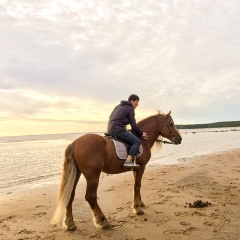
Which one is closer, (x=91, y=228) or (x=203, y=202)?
(x=91, y=228)

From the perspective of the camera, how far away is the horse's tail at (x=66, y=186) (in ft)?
19.1

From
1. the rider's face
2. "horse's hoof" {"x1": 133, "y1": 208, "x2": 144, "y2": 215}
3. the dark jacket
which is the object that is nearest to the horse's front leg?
"horse's hoof" {"x1": 133, "y1": 208, "x2": 144, "y2": 215}

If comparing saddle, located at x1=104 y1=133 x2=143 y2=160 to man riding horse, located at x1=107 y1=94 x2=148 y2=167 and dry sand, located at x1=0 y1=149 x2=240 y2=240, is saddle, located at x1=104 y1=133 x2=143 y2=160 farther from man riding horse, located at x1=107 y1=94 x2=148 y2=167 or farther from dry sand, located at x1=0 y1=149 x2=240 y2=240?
dry sand, located at x1=0 y1=149 x2=240 y2=240

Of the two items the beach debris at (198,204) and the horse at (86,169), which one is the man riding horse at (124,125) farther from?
the beach debris at (198,204)

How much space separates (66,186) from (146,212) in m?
2.50

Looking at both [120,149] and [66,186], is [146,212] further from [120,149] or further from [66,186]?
[66,186]

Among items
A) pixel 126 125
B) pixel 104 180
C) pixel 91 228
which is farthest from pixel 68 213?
pixel 104 180

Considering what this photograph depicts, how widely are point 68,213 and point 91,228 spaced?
0.64 metres

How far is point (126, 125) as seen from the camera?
23.2 ft

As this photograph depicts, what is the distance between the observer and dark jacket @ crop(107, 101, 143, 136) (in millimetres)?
6836

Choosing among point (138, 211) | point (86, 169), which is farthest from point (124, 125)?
point (138, 211)

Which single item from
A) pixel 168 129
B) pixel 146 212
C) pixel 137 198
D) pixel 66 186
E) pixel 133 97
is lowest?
pixel 146 212

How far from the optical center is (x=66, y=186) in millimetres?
5977

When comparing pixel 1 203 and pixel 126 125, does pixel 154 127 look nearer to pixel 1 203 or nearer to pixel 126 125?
pixel 126 125
